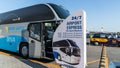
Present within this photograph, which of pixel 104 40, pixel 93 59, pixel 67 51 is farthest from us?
pixel 104 40

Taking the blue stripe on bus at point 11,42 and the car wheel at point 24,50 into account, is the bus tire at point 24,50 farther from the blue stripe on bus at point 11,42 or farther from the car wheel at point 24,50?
the blue stripe on bus at point 11,42

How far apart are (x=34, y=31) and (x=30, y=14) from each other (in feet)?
4.34

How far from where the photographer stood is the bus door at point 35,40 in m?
10.9

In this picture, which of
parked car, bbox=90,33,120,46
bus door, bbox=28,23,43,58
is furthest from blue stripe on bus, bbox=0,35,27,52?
parked car, bbox=90,33,120,46

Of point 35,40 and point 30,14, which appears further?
point 30,14

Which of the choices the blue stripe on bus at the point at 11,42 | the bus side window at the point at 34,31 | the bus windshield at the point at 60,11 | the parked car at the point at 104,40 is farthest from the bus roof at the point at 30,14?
the parked car at the point at 104,40

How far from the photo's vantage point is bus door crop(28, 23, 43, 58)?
10.9 m

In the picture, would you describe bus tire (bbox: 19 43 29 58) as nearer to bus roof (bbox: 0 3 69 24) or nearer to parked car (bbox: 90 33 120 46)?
bus roof (bbox: 0 3 69 24)

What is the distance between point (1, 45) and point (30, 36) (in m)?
4.62

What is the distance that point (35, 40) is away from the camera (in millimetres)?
11164

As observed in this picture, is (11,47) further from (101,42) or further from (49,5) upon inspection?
(101,42)

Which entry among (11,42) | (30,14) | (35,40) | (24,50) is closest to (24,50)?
(24,50)

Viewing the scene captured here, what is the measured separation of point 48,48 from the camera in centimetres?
1087

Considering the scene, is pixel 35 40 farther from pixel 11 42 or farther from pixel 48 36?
pixel 11 42
